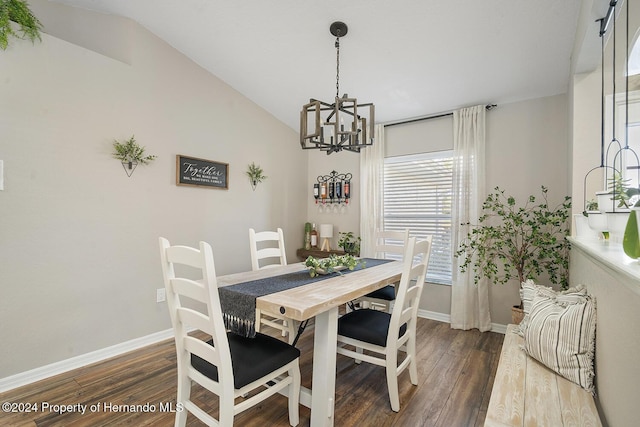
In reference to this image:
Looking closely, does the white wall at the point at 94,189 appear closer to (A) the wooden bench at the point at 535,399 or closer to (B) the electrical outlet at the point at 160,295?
(B) the electrical outlet at the point at 160,295

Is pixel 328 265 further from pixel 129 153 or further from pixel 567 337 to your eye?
pixel 129 153

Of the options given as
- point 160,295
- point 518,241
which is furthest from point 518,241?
point 160,295

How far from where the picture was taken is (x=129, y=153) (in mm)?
2750

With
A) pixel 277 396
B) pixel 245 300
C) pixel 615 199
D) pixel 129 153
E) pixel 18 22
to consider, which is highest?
pixel 18 22

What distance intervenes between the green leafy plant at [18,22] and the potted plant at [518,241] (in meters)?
4.07

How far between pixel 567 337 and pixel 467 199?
2.08 metres

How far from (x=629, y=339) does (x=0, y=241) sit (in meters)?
3.45

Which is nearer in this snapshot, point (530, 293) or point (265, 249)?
point (530, 293)

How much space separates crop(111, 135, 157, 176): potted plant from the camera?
8.89 feet

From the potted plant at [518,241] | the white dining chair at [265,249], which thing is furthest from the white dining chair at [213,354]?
the potted plant at [518,241]

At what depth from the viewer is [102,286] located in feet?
8.68

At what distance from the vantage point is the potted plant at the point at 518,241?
2746 mm

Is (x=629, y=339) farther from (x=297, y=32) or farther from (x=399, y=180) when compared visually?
(x=399, y=180)

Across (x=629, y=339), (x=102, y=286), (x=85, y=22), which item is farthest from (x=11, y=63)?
(x=629, y=339)
